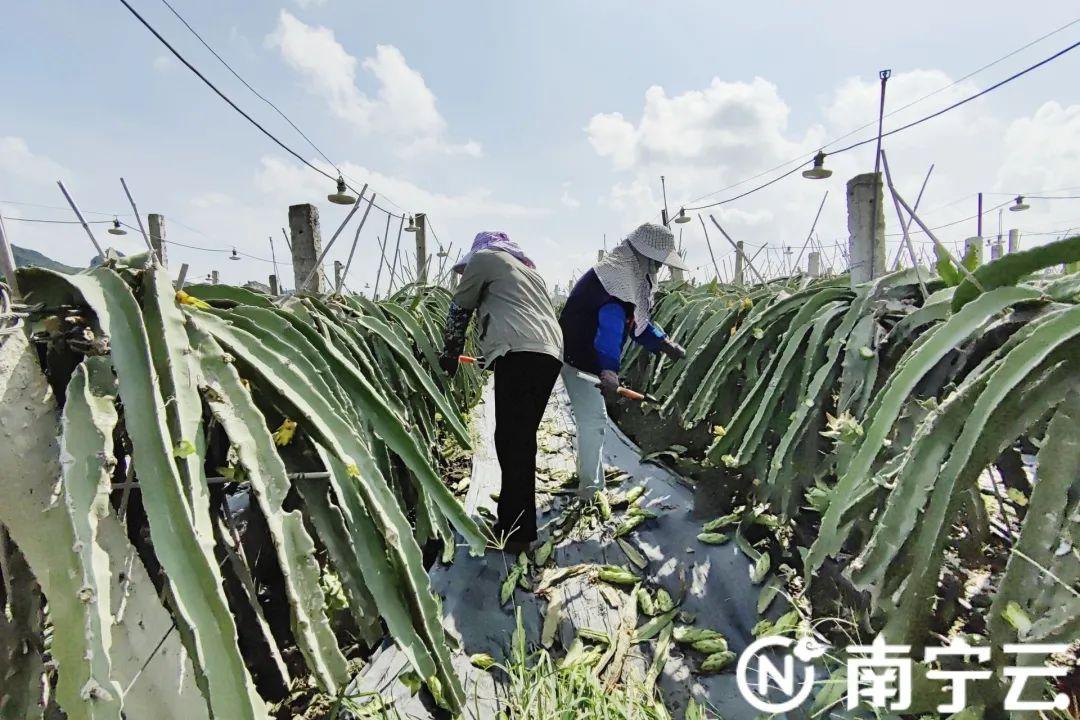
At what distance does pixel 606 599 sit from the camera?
6.44ft

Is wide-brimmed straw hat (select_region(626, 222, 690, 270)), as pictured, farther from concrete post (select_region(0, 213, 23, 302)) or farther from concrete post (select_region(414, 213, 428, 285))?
concrete post (select_region(414, 213, 428, 285))

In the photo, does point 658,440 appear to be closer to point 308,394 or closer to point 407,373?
point 407,373

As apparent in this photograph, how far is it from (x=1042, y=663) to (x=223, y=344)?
147cm

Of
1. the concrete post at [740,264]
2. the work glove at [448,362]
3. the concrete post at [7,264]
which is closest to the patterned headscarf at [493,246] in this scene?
the work glove at [448,362]

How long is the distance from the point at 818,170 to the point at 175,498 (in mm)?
5340

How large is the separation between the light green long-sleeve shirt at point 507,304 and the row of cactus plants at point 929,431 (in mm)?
691

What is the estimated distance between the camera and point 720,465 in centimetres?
250

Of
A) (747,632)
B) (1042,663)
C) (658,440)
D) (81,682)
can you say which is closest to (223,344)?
(81,682)

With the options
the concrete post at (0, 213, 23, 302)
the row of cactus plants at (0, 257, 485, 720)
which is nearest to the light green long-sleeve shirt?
the row of cactus plants at (0, 257, 485, 720)

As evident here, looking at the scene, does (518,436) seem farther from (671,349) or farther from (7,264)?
(7,264)

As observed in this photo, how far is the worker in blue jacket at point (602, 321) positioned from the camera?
8.86ft

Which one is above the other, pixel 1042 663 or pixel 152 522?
pixel 152 522

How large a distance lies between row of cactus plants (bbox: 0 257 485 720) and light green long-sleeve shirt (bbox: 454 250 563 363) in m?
1.01

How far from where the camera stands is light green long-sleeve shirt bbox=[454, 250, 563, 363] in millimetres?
2293
